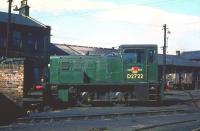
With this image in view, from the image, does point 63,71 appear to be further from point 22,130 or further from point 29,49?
point 29,49

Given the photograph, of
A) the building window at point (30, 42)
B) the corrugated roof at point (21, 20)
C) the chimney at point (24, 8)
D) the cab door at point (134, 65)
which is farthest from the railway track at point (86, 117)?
the chimney at point (24, 8)

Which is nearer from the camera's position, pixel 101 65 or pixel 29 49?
pixel 101 65

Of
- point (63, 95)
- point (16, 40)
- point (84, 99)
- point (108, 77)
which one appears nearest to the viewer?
point (63, 95)

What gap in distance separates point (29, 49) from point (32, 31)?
7.36 ft

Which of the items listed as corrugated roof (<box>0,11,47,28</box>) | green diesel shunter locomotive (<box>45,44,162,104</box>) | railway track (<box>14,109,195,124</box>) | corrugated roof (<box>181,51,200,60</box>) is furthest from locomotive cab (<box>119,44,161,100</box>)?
corrugated roof (<box>181,51,200,60</box>)

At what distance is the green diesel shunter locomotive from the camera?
24.8 m

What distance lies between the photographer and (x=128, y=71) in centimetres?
2506

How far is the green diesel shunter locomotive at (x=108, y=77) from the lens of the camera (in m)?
24.8

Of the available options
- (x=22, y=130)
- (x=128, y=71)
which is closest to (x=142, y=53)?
(x=128, y=71)

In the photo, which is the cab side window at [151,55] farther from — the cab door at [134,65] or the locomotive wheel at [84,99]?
the locomotive wheel at [84,99]

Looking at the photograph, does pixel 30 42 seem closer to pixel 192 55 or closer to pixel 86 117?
pixel 86 117

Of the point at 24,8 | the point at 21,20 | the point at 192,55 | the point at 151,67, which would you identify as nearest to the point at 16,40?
the point at 21,20

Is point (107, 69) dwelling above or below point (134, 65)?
below

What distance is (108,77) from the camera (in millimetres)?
25438
